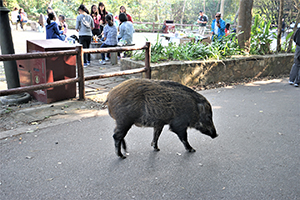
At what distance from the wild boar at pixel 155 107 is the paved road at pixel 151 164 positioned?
0.43m

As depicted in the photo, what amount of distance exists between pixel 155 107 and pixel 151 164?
0.78 m

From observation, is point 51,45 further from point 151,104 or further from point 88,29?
point 88,29

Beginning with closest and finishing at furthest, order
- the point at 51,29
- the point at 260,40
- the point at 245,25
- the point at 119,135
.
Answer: the point at 119,135 → the point at 51,29 → the point at 245,25 → the point at 260,40

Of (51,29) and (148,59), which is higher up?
(51,29)

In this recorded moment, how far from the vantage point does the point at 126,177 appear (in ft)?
10.1

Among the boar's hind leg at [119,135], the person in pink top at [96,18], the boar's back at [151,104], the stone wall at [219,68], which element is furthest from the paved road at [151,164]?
the person in pink top at [96,18]

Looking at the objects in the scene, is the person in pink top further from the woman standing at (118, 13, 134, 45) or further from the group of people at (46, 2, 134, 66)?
the woman standing at (118, 13, 134, 45)

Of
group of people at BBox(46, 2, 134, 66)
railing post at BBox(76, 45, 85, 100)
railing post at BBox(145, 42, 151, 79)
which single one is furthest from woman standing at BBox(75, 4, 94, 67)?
railing post at BBox(76, 45, 85, 100)

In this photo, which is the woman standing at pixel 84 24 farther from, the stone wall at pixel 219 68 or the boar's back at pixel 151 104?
the boar's back at pixel 151 104

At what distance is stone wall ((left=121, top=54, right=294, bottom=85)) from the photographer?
696cm

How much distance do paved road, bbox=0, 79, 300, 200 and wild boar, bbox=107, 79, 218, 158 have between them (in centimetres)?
43

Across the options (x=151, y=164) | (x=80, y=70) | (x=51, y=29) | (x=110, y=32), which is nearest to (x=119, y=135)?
(x=151, y=164)

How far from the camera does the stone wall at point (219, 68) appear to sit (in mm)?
6957

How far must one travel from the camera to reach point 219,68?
778 centimetres
